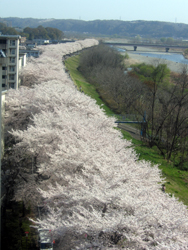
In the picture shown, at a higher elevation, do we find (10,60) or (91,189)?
(10,60)

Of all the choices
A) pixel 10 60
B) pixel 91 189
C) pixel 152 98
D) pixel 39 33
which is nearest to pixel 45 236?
pixel 91 189

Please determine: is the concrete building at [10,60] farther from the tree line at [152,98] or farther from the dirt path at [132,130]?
the tree line at [152,98]

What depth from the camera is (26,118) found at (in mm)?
21047

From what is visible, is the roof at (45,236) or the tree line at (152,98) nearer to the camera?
the roof at (45,236)

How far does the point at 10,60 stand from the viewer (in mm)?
33031

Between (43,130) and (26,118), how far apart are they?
708 centimetres

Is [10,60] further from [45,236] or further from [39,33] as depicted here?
[39,33]

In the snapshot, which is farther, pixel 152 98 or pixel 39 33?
pixel 39 33


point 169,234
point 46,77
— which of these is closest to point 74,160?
point 169,234

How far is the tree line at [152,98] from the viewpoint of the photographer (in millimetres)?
23125

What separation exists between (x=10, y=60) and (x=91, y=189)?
26399mm

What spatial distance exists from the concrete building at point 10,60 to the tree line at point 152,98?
12255mm

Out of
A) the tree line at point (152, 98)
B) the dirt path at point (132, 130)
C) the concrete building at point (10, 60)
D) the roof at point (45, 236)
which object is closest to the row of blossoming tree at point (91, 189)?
the roof at point (45, 236)

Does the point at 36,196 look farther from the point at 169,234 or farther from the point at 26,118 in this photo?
the point at 26,118
